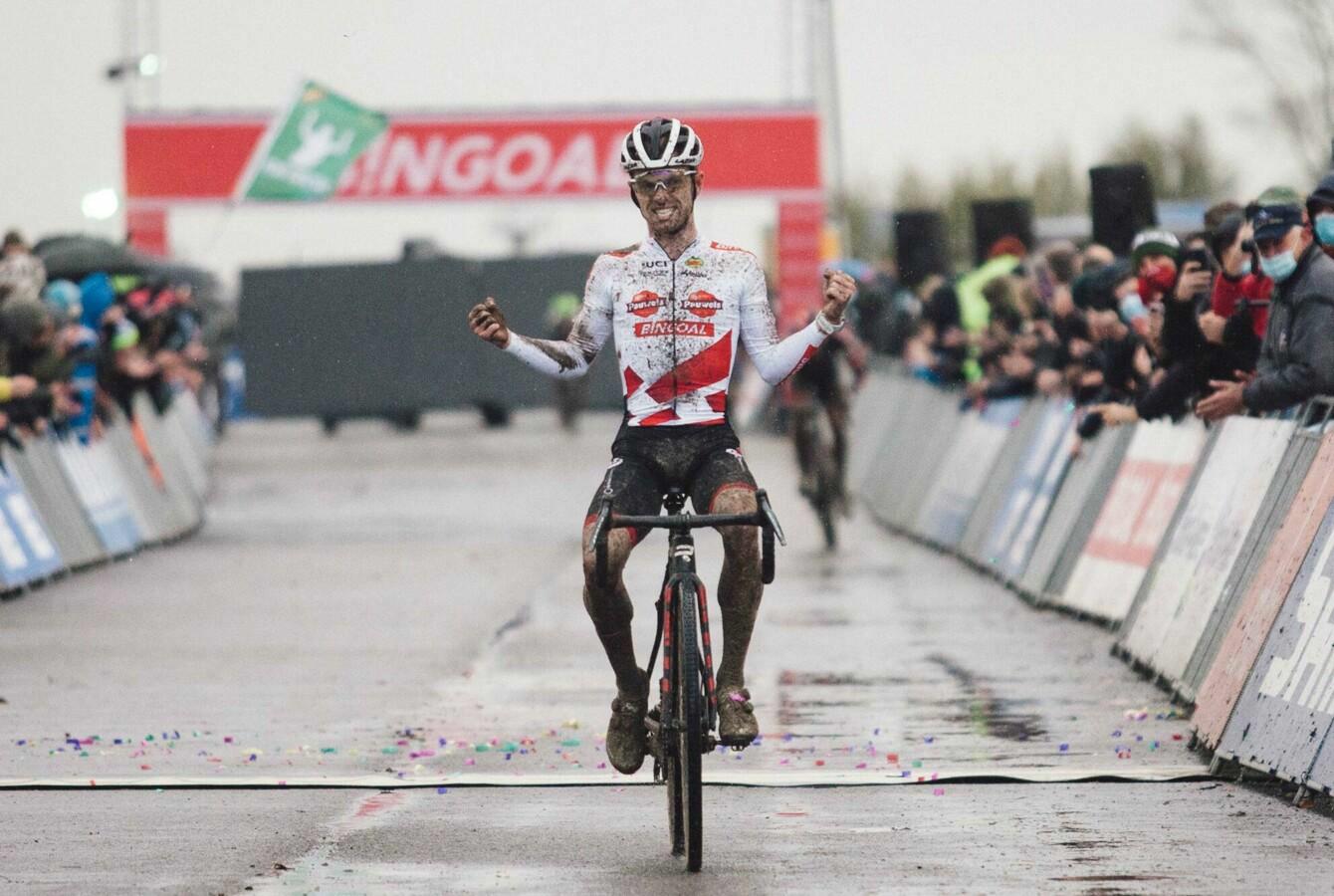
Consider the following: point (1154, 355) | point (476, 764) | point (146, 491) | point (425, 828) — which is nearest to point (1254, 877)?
point (425, 828)

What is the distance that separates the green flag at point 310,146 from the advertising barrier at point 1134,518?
21695 millimetres

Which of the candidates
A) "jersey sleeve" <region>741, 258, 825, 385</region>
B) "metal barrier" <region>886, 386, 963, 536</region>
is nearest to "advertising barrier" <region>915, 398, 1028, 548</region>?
"metal barrier" <region>886, 386, 963, 536</region>

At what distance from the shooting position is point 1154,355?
1392 cm

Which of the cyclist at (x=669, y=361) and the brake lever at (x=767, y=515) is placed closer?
the brake lever at (x=767, y=515)

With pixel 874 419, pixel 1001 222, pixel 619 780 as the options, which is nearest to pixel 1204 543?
pixel 619 780

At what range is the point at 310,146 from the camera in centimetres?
4422

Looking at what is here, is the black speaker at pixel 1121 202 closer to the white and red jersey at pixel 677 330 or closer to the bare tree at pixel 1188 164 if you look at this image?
the white and red jersey at pixel 677 330

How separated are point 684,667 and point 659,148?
1667mm

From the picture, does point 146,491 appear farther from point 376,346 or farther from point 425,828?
point 376,346

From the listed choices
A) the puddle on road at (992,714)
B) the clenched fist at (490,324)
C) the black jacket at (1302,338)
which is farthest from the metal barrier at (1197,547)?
the clenched fist at (490,324)

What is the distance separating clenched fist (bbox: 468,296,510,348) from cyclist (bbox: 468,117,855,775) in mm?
31

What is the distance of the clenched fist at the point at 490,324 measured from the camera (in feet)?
27.0

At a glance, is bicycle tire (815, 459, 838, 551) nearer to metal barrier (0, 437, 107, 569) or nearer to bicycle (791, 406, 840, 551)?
bicycle (791, 406, 840, 551)

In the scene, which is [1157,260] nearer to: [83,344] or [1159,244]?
[1159,244]
